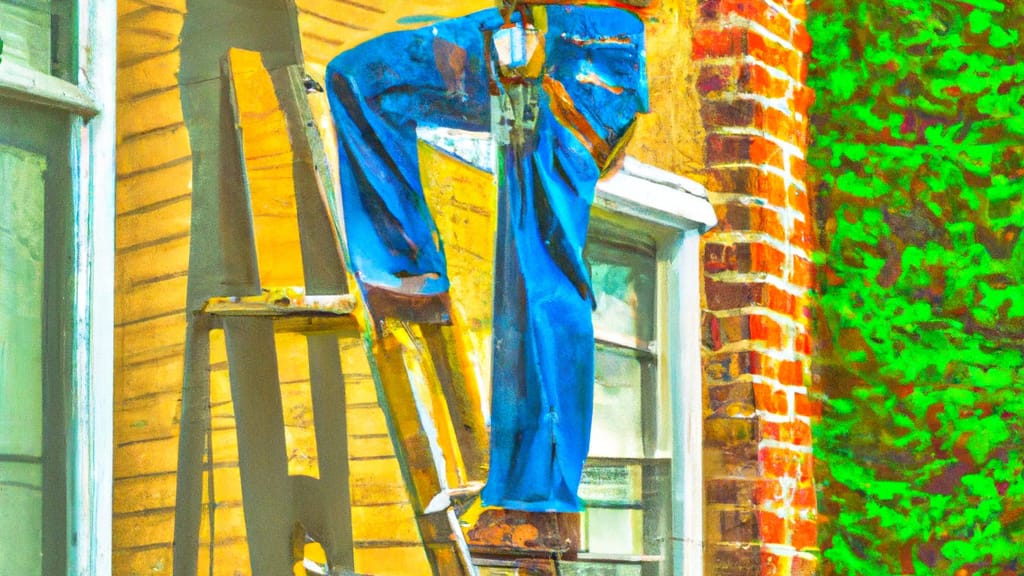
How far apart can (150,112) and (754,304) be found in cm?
183

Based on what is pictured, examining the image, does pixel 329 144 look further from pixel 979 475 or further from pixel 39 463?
pixel 979 475

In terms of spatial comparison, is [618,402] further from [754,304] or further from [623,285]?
[754,304]

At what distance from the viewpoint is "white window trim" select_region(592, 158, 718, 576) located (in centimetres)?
398

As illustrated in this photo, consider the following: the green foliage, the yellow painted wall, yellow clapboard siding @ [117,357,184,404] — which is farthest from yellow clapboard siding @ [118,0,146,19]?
the green foliage

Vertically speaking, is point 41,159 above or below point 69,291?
above

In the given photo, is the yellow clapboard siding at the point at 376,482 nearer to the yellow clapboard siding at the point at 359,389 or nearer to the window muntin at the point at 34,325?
the yellow clapboard siding at the point at 359,389

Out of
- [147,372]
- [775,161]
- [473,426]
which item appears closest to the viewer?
[147,372]

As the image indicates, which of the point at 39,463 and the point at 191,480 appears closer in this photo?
the point at 39,463

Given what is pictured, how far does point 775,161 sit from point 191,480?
2.07 meters

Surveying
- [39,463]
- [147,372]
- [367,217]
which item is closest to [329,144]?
[367,217]

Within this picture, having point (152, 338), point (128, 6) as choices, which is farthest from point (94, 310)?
point (128, 6)

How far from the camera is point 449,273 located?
328 centimetres

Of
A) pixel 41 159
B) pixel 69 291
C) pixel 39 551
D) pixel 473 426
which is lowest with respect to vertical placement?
pixel 39 551

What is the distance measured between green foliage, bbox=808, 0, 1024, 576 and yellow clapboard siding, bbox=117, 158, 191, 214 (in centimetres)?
212
